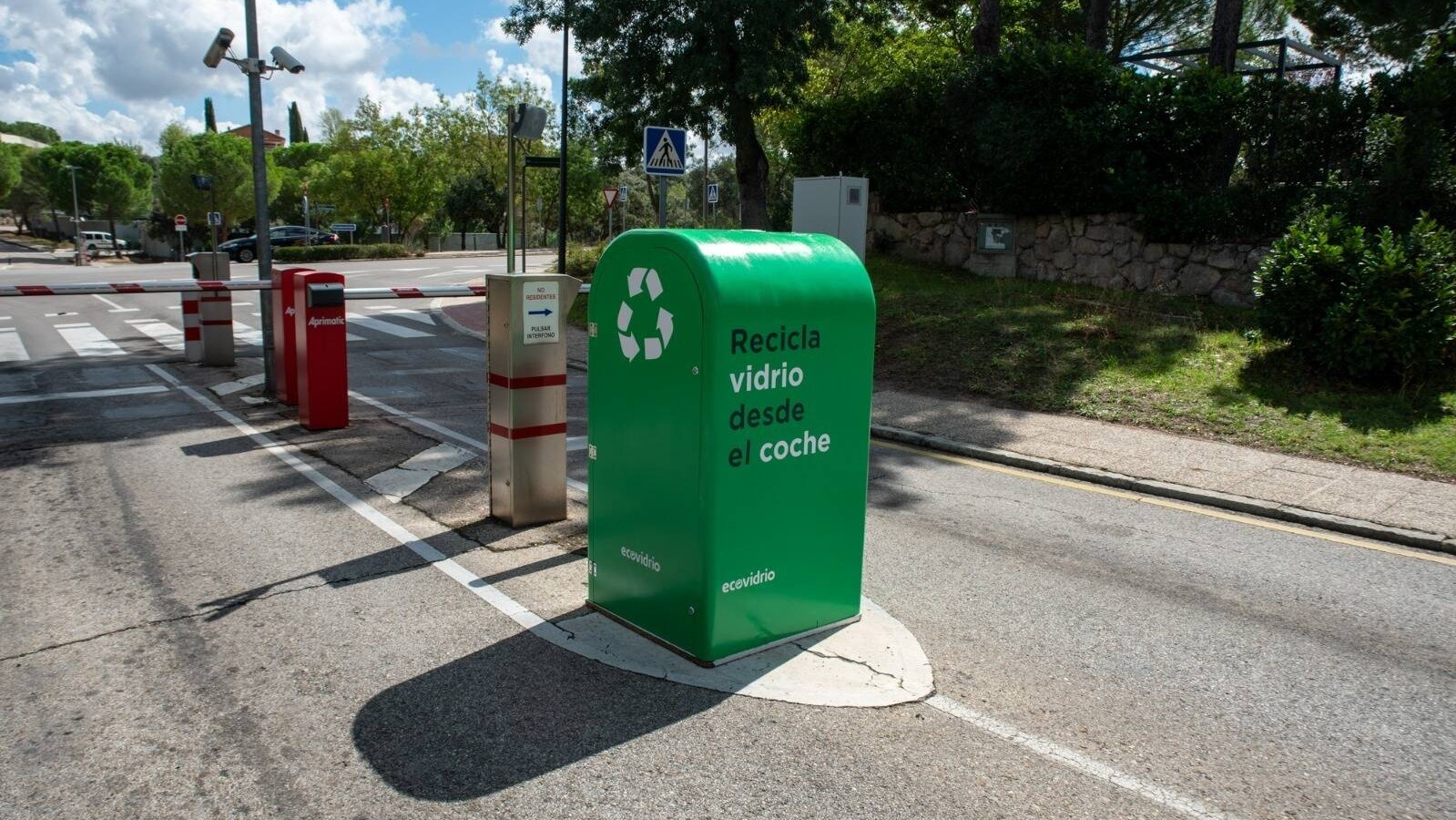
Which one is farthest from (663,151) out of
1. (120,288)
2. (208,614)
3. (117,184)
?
(117,184)

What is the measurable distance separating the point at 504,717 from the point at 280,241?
5328 centimetres

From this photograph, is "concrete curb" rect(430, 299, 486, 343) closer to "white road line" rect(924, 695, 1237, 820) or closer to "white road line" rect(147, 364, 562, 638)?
"white road line" rect(147, 364, 562, 638)

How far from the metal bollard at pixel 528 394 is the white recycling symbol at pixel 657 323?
5.45 feet

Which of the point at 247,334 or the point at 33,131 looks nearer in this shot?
the point at 247,334

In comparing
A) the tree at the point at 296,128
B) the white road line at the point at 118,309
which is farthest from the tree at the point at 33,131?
the white road line at the point at 118,309

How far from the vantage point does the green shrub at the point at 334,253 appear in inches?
1826

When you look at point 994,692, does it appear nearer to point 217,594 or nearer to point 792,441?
point 792,441

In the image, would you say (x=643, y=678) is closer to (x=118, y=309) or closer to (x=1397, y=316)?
(x=1397, y=316)

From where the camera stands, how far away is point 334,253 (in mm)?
46719

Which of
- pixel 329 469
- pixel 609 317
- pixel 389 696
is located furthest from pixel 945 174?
pixel 389 696

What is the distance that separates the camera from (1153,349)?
40.6 feet

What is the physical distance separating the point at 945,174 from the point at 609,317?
1539 centimetres

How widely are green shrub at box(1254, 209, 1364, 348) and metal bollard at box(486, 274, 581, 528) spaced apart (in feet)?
26.8

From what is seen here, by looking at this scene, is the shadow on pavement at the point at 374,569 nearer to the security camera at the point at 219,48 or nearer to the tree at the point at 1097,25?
the security camera at the point at 219,48
